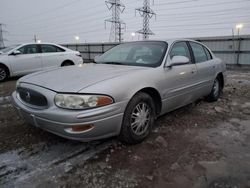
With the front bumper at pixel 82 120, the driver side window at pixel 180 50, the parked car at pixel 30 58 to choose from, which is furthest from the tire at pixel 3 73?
the driver side window at pixel 180 50

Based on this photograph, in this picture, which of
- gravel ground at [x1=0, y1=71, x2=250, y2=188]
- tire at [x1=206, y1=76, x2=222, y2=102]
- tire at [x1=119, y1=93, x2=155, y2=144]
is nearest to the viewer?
gravel ground at [x1=0, y1=71, x2=250, y2=188]

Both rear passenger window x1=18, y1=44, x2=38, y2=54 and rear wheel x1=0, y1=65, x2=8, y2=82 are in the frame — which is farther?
rear passenger window x1=18, y1=44, x2=38, y2=54

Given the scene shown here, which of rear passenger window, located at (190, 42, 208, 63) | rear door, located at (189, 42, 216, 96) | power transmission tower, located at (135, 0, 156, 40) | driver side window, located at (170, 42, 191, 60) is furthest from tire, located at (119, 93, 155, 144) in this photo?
power transmission tower, located at (135, 0, 156, 40)

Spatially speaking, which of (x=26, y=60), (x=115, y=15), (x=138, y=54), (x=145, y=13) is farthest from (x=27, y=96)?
(x=115, y=15)

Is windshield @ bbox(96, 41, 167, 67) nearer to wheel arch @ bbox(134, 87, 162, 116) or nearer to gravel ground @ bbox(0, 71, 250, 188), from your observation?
wheel arch @ bbox(134, 87, 162, 116)

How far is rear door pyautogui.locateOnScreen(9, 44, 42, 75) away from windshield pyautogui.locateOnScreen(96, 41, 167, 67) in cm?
491

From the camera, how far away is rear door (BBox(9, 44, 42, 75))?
7378mm

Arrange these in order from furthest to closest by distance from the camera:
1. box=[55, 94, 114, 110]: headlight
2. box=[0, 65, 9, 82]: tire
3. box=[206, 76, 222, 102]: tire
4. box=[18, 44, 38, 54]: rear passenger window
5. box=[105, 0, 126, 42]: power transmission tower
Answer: box=[105, 0, 126, 42]: power transmission tower
box=[18, 44, 38, 54]: rear passenger window
box=[0, 65, 9, 82]: tire
box=[206, 76, 222, 102]: tire
box=[55, 94, 114, 110]: headlight

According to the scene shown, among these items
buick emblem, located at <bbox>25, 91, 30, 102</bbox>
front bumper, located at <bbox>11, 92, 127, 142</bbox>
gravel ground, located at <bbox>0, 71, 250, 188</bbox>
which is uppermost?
buick emblem, located at <bbox>25, 91, 30, 102</bbox>

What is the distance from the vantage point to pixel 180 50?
3547 mm

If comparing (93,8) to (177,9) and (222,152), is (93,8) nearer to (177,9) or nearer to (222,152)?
(177,9)

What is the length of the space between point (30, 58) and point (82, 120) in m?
6.54

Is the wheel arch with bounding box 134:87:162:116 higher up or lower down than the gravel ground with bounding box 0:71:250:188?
higher up

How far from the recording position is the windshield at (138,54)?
309 centimetres
